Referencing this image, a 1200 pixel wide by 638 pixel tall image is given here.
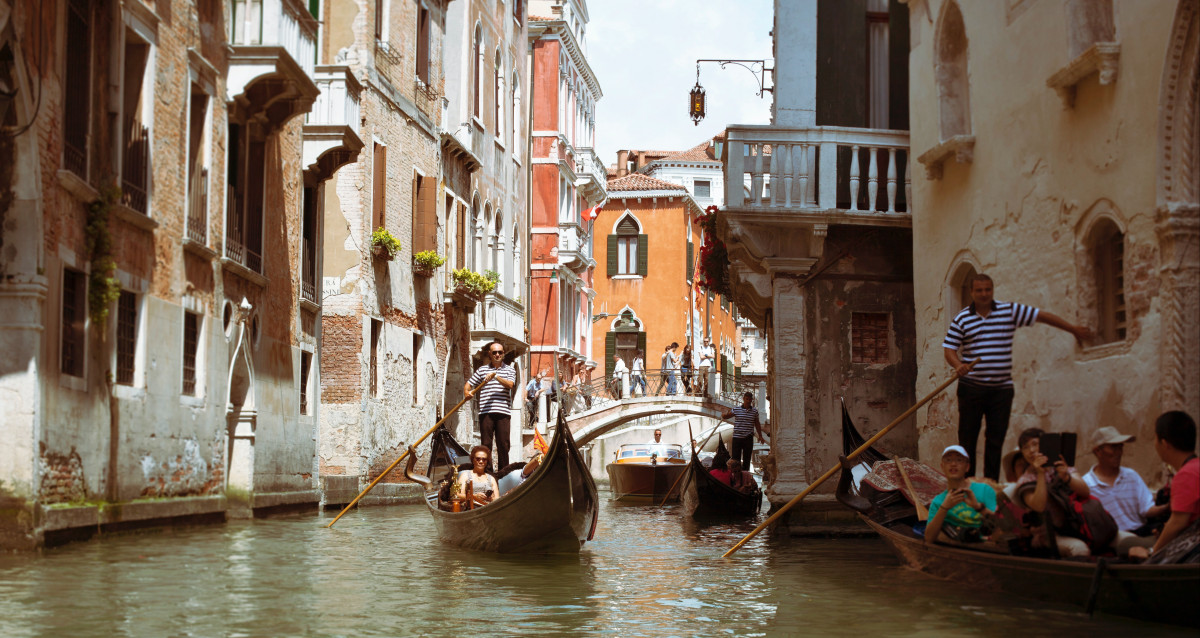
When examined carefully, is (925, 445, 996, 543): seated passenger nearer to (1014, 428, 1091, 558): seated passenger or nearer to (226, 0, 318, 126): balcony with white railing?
(1014, 428, 1091, 558): seated passenger

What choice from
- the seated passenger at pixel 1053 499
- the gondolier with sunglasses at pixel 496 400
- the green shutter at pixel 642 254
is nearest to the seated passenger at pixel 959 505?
the seated passenger at pixel 1053 499

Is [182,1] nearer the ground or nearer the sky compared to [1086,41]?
nearer the sky

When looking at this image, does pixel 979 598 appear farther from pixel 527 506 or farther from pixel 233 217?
pixel 233 217

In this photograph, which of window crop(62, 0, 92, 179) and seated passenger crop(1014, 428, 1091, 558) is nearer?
seated passenger crop(1014, 428, 1091, 558)

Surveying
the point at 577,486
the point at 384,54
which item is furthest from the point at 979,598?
the point at 384,54

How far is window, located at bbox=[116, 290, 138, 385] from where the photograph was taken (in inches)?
381

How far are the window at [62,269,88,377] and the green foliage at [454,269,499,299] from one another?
1088 centimetres

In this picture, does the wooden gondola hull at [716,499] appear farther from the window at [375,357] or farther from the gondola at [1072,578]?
the gondola at [1072,578]

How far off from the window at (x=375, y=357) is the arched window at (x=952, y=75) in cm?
812

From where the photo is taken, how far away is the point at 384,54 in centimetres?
1698

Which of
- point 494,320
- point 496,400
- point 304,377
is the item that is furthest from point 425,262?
point 496,400

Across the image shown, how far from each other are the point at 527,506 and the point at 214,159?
4.71m

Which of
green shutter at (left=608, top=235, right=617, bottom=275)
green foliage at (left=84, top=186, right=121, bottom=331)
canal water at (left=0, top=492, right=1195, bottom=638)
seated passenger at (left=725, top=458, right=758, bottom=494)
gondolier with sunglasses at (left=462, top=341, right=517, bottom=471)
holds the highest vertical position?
green shutter at (left=608, top=235, right=617, bottom=275)

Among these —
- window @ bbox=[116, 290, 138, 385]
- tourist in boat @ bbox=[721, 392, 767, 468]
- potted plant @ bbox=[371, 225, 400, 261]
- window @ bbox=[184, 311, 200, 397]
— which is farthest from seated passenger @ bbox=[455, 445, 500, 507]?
potted plant @ bbox=[371, 225, 400, 261]
